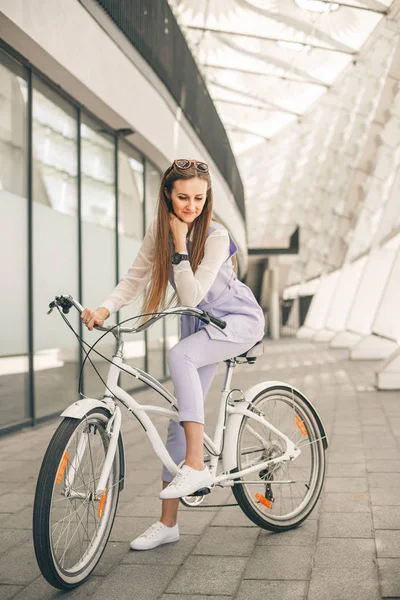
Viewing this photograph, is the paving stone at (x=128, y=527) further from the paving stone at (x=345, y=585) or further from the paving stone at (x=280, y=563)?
the paving stone at (x=345, y=585)

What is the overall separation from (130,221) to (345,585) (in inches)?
348

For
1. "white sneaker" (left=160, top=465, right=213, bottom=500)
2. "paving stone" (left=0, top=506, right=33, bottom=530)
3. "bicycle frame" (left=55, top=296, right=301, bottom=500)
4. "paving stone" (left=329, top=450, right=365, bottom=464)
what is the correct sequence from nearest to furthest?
"bicycle frame" (left=55, top=296, right=301, bottom=500), "white sneaker" (left=160, top=465, right=213, bottom=500), "paving stone" (left=0, top=506, right=33, bottom=530), "paving stone" (left=329, top=450, right=365, bottom=464)

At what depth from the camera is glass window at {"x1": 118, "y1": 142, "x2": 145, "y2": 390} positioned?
1077cm

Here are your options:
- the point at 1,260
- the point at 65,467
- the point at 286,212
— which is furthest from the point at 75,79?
the point at 286,212

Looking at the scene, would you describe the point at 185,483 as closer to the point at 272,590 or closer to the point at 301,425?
the point at 272,590

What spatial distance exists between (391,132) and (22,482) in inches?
752

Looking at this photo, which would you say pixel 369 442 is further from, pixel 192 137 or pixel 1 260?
pixel 192 137

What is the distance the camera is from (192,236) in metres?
3.34

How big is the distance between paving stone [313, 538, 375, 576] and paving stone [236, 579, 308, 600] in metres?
0.19

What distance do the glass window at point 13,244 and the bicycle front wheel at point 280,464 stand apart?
381cm

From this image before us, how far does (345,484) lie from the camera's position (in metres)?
4.75

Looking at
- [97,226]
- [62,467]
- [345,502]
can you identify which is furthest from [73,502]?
[97,226]

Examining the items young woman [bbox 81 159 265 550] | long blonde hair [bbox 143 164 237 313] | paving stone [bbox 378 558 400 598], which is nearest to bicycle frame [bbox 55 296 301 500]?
young woman [bbox 81 159 265 550]

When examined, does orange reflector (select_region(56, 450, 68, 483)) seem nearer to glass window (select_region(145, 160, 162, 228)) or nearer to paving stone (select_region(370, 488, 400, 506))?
paving stone (select_region(370, 488, 400, 506))
